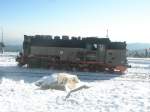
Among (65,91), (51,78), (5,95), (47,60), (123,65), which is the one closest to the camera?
(5,95)

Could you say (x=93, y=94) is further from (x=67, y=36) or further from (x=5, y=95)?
(x=67, y=36)

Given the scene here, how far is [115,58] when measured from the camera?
25422 mm

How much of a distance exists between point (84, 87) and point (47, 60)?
1311 cm

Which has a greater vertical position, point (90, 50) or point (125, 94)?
point (90, 50)

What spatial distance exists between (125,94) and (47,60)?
49.4ft

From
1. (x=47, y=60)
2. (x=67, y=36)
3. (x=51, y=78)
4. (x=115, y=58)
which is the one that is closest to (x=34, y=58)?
(x=47, y=60)

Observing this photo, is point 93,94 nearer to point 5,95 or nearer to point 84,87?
point 84,87

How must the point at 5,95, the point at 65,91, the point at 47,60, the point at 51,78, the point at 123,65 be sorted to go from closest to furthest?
the point at 5,95 < the point at 65,91 < the point at 51,78 < the point at 123,65 < the point at 47,60

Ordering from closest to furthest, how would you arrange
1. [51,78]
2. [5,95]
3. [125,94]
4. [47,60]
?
[5,95] < [125,94] < [51,78] < [47,60]

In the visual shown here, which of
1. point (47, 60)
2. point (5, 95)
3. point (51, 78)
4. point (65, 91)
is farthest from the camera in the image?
point (47, 60)

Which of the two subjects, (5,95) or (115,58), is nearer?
(5,95)

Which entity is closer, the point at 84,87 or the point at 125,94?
the point at 125,94

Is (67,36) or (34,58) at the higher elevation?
(67,36)

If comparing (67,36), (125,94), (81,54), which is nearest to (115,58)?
(81,54)
